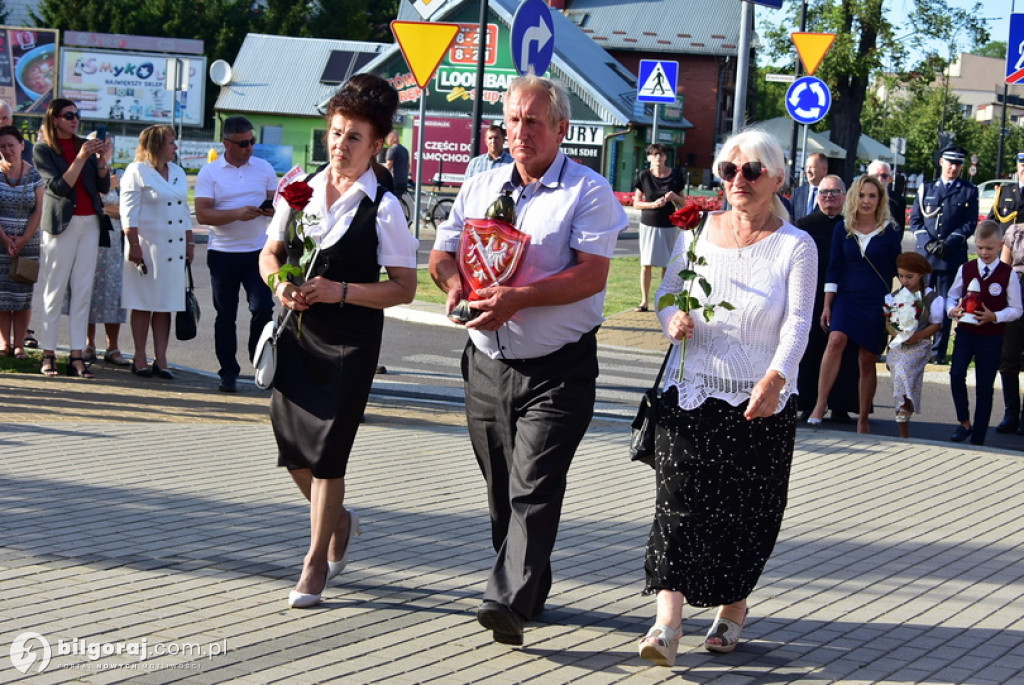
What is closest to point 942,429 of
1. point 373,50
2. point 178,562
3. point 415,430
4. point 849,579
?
point 415,430

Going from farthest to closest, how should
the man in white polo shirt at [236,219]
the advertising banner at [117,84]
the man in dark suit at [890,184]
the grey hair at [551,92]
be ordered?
1. the advertising banner at [117,84]
2. the man in dark suit at [890,184]
3. the man in white polo shirt at [236,219]
4. the grey hair at [551,92]

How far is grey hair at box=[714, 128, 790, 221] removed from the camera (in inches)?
195

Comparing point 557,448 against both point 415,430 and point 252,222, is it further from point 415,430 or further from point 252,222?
point 252,222

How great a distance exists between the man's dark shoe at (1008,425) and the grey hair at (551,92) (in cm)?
769

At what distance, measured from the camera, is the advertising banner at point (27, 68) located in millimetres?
48094

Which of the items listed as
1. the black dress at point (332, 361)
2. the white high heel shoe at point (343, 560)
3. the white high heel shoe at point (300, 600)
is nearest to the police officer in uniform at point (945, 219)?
the white high heel shoe at point (343, 560)

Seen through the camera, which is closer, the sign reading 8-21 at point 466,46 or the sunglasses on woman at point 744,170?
the sunglasses on woman at point 744,170

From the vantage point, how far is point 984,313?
10.5m

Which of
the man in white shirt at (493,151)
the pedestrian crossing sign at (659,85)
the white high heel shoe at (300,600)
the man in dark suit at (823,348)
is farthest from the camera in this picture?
the pedestrian crossing sign at (659,85)

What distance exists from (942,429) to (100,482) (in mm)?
7259

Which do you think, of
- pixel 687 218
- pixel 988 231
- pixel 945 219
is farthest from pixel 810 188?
pixel 687 218

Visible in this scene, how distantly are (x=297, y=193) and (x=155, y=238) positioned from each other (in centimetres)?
595

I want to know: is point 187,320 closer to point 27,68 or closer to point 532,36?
point 532,36

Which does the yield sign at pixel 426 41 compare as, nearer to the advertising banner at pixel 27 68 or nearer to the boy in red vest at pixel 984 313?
the boy in red vest at pixel 984 313
